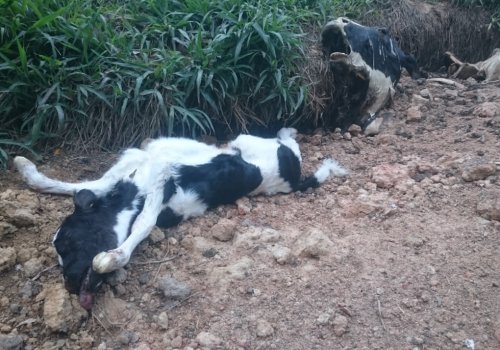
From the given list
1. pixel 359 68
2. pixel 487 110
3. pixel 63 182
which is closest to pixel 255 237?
pixel 63 182

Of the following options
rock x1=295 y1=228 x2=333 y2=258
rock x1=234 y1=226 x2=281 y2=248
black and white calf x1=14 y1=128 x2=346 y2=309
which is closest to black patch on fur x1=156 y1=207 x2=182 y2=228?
black and white calf x1=14 y1=128 x2=346 y2=309

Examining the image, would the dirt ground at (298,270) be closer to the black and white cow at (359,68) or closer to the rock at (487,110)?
the rock at (487,110)

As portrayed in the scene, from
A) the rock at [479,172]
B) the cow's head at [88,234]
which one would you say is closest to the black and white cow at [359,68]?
the rock at [479,172]

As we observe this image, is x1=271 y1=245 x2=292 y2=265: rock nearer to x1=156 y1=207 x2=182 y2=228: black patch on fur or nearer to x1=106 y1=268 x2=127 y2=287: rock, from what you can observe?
x1=156 y1=207 x2=182 y2=228: black patch on fur

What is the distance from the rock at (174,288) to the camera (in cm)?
260

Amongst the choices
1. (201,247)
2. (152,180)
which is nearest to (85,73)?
(152,180)

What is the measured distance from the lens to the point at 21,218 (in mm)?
2850

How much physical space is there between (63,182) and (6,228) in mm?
514

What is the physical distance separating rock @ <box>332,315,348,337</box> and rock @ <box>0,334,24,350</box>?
1.46 m

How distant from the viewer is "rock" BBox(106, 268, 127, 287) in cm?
265

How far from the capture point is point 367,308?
8.20 feet

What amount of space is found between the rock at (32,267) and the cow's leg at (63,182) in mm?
546

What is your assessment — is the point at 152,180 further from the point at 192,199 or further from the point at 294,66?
the point at 294,66

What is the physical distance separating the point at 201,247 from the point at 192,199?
0.42m
